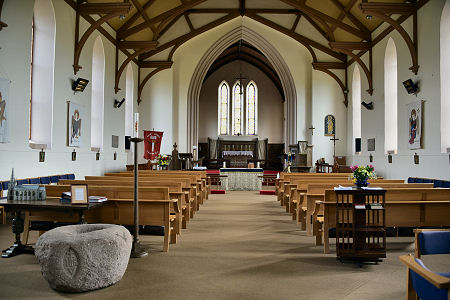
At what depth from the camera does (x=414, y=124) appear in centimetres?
1010

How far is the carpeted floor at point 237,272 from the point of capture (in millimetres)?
3314

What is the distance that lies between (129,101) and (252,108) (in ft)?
33.5

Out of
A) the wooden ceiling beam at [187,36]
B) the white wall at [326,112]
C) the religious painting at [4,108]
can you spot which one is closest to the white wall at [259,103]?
the white wall at [326,112]

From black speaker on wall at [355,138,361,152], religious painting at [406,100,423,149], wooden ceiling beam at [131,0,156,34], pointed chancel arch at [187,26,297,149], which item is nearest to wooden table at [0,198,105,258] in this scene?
religious painting at [406,100,423,149]

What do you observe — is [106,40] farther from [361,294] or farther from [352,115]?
[361,294]

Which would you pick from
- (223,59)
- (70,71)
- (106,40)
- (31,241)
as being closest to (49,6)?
(70,71)

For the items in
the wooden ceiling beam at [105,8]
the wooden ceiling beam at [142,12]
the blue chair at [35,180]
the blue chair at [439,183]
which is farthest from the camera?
the wooden ceiling beam at [142,12]

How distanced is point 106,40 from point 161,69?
12.8 ft

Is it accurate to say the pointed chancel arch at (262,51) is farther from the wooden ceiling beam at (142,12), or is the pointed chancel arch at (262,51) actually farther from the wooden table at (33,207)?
the wooden table at (33,207)

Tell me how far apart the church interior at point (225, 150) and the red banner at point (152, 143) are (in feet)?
0.19

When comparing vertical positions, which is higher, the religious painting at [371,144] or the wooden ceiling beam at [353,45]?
the wooden ceiling beam at [353,45]

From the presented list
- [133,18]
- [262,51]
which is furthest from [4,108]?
[262,51]

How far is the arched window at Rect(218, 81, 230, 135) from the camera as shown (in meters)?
23.8

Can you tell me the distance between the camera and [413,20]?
10.1 meters
